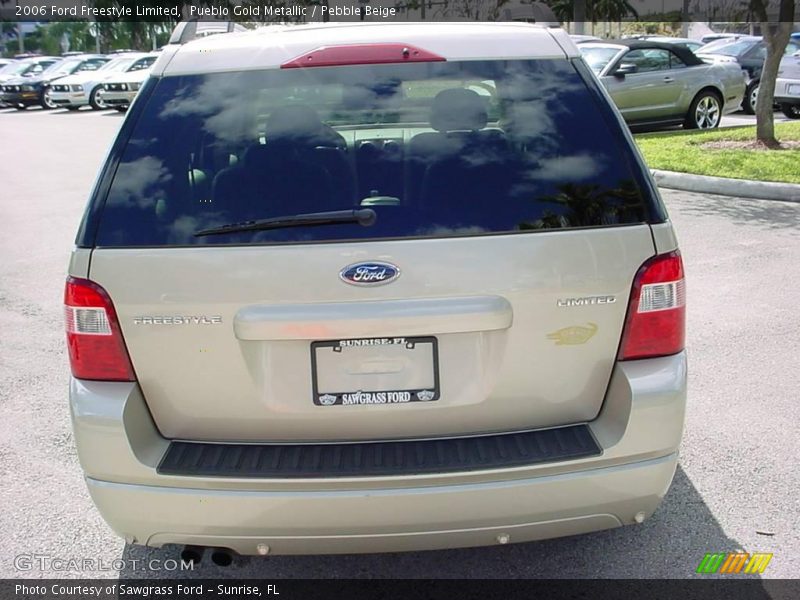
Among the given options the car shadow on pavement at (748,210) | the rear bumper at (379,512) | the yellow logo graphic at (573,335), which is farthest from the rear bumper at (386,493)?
the car shadow on pavement at (748,210)

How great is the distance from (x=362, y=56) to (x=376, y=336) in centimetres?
93

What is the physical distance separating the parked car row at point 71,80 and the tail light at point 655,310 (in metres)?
25.7

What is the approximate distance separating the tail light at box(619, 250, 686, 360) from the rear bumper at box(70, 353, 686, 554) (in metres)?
0.05

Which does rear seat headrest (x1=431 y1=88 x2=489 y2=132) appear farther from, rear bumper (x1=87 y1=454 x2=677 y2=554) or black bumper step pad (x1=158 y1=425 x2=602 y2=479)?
rear bumper (x1=87 y1=454 x2=677 y2=554)

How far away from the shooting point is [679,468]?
3.97 metres

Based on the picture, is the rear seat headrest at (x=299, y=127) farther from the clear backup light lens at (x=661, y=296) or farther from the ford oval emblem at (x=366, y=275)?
the clear backup light lens at (x=661, y=296)

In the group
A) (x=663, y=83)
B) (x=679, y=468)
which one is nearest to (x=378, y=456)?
(x=679, y=468)

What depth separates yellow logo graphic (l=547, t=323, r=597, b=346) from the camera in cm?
265

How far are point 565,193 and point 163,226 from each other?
122 centimetres

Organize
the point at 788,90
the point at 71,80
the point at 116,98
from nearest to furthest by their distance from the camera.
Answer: the point at 788,90 → the point at 116,98 → the point at 71,80

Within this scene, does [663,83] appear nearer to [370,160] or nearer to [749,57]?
[749,57]

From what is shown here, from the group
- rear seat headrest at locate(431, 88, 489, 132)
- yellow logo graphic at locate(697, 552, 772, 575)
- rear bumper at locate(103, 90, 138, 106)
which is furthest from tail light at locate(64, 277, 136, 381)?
rear bumper at locate(103, 90, 138, 106)

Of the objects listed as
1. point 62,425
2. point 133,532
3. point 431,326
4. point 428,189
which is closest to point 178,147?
point 428,189

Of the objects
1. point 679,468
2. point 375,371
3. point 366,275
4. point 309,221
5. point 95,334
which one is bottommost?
point 679,468
